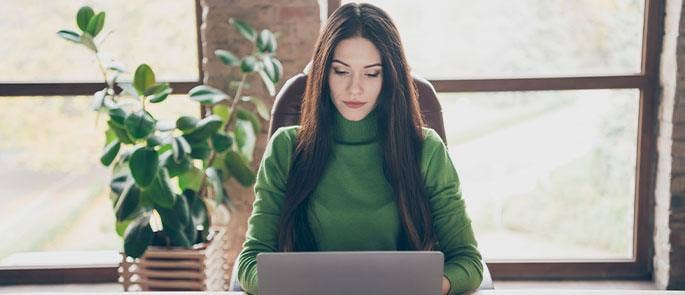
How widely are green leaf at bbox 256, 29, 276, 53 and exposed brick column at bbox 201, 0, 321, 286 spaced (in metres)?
0.13

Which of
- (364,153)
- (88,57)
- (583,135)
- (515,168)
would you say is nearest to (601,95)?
(583,135)

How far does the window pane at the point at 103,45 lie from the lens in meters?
2.84

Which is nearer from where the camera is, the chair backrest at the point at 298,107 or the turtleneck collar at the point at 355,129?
the turtleneck collar at the point at 355,129

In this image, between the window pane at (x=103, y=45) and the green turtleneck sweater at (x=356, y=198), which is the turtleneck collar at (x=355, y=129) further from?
the window pane at (x=103, y=45)

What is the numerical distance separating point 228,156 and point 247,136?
3.7 inches

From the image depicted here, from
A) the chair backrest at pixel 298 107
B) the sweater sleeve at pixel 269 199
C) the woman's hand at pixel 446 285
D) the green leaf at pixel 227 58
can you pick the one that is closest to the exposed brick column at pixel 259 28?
the green leaf at pixel 227 58

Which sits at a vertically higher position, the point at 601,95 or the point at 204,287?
the point at 601,95

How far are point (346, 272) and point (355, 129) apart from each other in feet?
1.78

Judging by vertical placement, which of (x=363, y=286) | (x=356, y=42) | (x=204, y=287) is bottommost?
(x=204, y=287)

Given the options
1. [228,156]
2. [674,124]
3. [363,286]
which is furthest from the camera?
[674,124]

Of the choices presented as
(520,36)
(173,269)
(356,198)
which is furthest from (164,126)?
(520,36)

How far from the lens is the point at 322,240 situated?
158 cm

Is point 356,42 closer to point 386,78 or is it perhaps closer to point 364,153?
point 386,78

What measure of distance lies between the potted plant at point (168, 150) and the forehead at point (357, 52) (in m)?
0.87
